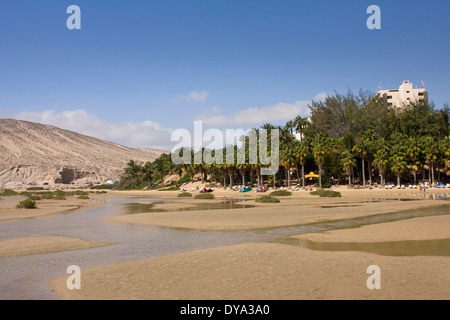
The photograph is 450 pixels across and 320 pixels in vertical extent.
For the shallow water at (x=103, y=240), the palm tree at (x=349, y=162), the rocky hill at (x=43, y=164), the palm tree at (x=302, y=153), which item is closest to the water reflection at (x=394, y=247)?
the shallow water at (x=103, y=240)

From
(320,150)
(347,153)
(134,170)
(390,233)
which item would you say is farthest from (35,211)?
(134,170)

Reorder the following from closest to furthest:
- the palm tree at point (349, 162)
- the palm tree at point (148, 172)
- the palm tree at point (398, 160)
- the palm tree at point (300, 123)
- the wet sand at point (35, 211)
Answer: the wet sand at point (35, 211) < the palm tree at point (398, 160) < the palm tree at point (349, 162) < the palm tree at point (300, 123) < the palm tree at point (148, 172)

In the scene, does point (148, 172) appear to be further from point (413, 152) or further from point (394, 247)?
point (394, 247)

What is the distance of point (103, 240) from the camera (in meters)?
18.3

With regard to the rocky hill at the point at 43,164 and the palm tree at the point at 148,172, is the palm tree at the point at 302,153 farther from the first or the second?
the rocky hill at the point at 43,164

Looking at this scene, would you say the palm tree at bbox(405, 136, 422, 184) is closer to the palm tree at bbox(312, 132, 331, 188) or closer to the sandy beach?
the palm tree at bbox(312, 132, 331, 188)

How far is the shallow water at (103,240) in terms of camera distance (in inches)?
426

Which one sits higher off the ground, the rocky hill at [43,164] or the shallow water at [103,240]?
the rocky hill at [43,164]

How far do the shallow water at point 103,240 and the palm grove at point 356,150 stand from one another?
138ft

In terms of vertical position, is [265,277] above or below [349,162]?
below

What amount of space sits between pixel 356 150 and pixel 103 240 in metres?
55.9

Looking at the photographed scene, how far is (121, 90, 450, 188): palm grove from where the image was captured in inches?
2462

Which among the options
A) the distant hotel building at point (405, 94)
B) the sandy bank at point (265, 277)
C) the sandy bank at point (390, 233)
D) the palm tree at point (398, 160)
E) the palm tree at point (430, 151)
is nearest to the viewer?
the sandy bank at point (265, 277)

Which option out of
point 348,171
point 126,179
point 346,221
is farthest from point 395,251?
point 126,179
